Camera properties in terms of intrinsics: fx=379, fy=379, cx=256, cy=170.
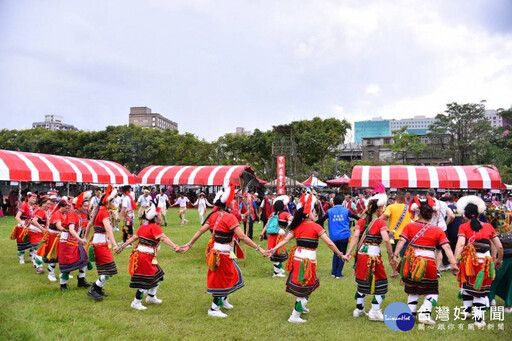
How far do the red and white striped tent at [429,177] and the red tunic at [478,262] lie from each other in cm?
1749

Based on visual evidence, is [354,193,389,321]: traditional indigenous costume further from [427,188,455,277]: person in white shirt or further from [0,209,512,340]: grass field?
[427,188,455,277]: person in white shirt

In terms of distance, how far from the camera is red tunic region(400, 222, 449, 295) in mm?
5352

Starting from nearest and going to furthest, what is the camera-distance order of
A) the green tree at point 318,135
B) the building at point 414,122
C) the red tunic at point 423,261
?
the red tunic at point 423,261 < the green tree at point 318,135 < the building at point 414,122

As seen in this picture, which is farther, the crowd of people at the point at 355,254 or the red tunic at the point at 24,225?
the red tunic at the point at 24,225

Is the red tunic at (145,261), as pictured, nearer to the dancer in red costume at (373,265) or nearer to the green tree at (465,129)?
the dancer in red costume at (373,265)

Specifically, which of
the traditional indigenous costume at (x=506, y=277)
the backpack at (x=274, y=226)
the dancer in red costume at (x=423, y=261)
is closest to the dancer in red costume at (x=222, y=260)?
the dancer in red costume at (x=423, y=261)

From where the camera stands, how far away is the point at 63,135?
42.6m

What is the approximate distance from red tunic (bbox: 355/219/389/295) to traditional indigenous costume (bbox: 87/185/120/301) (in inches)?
162

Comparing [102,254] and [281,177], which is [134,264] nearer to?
[102,254]

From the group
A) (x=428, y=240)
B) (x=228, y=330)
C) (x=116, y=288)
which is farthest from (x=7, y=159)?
(x=428, y=240)

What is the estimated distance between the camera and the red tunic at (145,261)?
236 inches

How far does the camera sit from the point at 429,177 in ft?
76.9

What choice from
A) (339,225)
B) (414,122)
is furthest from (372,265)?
(414,122)

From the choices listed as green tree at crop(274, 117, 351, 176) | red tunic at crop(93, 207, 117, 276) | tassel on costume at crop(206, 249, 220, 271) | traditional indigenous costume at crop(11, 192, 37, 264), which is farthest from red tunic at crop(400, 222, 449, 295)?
green tree at crop(274, 117, 351, 176)
